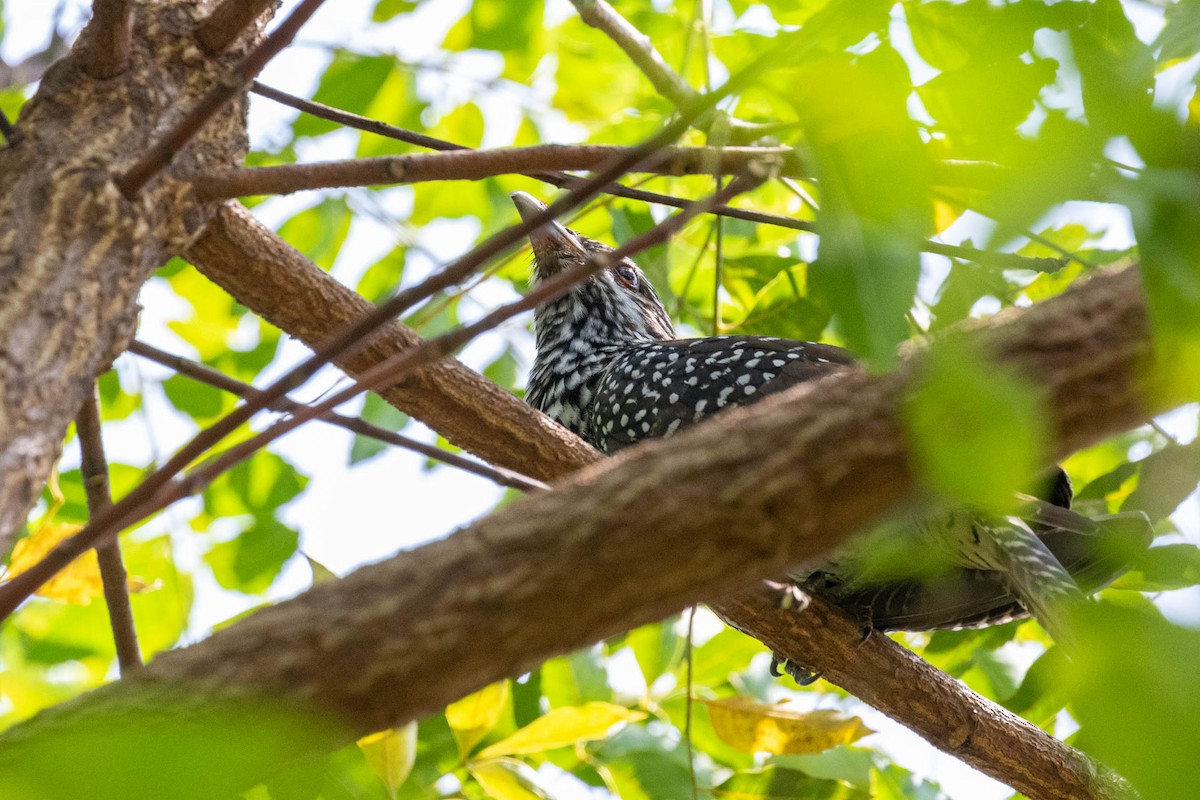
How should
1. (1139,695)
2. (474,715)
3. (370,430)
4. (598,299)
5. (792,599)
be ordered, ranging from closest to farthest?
1. (1139,695)
2. (370,430)
3. (792,599)
4. (474,715)
5. (598,299)

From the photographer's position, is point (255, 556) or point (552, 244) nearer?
point (255, 556)

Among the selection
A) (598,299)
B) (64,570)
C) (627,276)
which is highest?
(627,276)

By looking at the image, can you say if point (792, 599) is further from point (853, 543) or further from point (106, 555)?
point (106, 555)

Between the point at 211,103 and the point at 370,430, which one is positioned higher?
the point at 211,103

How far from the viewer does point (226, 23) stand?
6.86 ft

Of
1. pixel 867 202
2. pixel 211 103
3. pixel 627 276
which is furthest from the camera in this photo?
pixel 627 276

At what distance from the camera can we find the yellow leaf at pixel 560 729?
3217 mm

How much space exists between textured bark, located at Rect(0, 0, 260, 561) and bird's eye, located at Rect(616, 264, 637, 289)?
3.52 meters

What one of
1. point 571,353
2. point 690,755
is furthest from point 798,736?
point 571,353

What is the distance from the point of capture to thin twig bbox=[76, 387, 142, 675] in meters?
2.10

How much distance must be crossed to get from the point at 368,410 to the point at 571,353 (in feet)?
4.53

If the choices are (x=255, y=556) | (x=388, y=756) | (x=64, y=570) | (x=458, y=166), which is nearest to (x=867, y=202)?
(x=458, y=166)

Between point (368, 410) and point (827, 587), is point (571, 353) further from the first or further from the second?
point (827, 587)

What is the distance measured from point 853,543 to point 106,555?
1.62 metres
